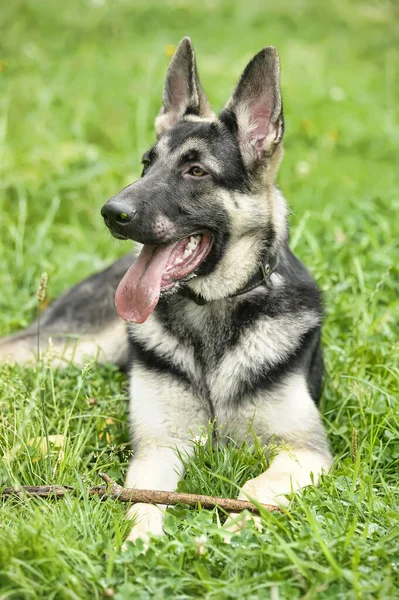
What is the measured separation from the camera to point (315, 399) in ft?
12.8

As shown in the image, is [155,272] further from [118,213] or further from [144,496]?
[144,496]

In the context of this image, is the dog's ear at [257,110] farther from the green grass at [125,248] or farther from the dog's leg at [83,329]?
the dog's leg at [83,329]

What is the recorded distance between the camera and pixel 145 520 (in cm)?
295

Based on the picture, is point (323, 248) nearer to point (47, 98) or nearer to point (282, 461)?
point (282, 461)

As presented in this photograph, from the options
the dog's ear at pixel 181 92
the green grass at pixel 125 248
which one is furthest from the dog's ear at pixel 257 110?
the green grass at pixel 125 248

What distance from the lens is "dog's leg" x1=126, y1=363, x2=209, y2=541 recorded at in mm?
3400

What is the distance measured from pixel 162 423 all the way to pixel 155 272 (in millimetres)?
766

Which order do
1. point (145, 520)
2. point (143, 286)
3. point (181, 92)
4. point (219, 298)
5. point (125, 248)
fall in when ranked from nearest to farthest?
point (145, 520) < point (143, 286) < point (219, 298) < point (181, 92) < point (125, 248)

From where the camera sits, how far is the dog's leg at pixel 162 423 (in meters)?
3.40

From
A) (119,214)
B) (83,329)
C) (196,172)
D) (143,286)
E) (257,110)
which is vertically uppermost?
(257,110)

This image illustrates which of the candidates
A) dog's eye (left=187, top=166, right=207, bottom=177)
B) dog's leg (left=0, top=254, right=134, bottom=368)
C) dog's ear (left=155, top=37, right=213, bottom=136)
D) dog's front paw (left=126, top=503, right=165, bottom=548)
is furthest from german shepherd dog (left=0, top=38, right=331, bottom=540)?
dog's leg (left=0, top=254, right=134, bottom=368)

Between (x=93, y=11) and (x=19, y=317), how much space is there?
6.85 metres

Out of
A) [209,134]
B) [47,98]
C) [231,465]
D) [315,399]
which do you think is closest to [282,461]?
[231,465]

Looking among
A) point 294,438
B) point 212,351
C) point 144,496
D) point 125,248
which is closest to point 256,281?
point 212,351
